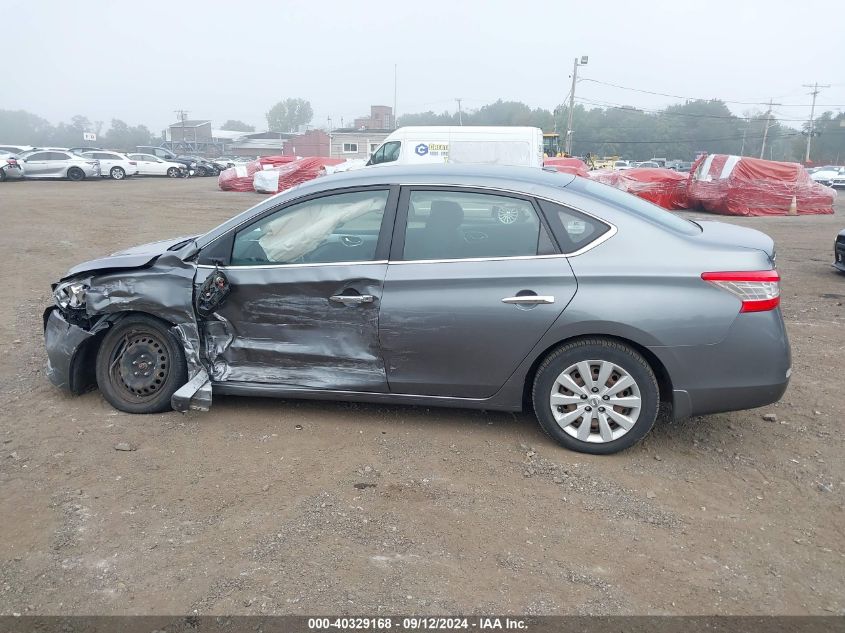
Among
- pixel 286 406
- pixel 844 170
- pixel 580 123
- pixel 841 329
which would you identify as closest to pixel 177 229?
pixel 286 406

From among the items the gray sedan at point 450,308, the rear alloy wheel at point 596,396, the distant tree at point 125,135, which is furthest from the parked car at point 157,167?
the distant tree at point 125,135

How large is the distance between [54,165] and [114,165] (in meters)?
3.50

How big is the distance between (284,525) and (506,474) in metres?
1.25

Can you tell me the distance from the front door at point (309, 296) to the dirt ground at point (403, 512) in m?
0.38

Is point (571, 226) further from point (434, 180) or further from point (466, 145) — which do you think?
point (466, 145)

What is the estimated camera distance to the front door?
4211 millimetres

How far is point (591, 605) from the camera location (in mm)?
2768

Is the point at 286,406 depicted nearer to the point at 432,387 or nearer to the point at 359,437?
the point at 359,437

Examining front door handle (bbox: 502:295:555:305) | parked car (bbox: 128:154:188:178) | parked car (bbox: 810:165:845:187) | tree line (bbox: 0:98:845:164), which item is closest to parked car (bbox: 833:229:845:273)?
front door handle (bbox: 502:295:555:305)

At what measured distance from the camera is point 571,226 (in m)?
4.04

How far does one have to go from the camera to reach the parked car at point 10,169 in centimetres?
2881

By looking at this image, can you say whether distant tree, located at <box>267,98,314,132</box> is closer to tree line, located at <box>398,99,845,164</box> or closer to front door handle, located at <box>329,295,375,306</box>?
tree line, located at <box>398,99,845,164</box>

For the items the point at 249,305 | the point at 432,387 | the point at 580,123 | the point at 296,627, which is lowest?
the point at 296,627

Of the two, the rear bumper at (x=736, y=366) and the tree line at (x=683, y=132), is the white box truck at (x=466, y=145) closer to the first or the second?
the rear bumper at (x=736, y=366)
